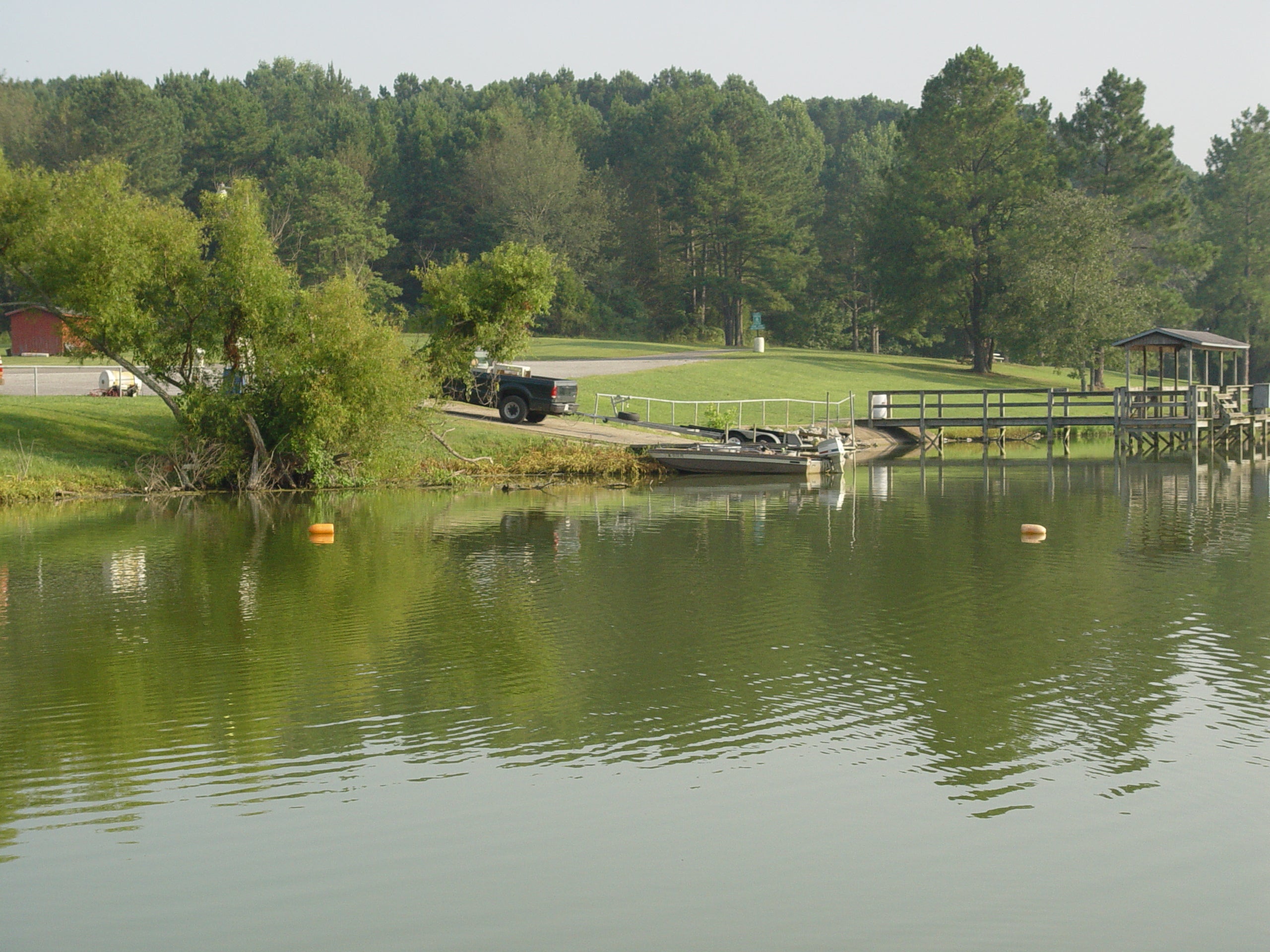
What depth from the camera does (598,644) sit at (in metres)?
14.5

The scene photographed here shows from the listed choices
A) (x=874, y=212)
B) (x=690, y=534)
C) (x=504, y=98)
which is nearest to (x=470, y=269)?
(x=690, y=534)

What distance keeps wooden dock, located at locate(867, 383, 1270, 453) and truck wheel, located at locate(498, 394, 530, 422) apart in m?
16.0

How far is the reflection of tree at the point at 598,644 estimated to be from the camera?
10.6m

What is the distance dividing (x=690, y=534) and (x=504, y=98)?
96.8 meters

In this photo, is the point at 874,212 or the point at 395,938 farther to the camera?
the point at 874,212

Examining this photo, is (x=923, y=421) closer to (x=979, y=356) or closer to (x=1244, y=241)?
(x=979, y=356)

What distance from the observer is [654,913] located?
7449 millimetres

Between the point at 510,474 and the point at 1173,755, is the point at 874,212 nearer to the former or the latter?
the point at 510,474

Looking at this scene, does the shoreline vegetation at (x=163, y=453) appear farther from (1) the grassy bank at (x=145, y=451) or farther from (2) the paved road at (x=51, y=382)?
(2) the paved road at (x=51, y=382)

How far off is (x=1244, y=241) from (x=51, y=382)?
7907 centimetres

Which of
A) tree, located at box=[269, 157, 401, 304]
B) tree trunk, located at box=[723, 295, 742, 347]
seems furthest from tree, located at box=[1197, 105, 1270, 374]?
tree, located at box=[269, 157, 401, 304]

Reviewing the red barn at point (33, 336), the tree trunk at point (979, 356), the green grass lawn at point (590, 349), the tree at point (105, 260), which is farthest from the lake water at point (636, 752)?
the tree trunk at point (979, 356)

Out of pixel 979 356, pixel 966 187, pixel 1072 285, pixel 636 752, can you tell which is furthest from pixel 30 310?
pixel 636 752

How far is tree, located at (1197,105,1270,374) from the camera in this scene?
90.8 metres
